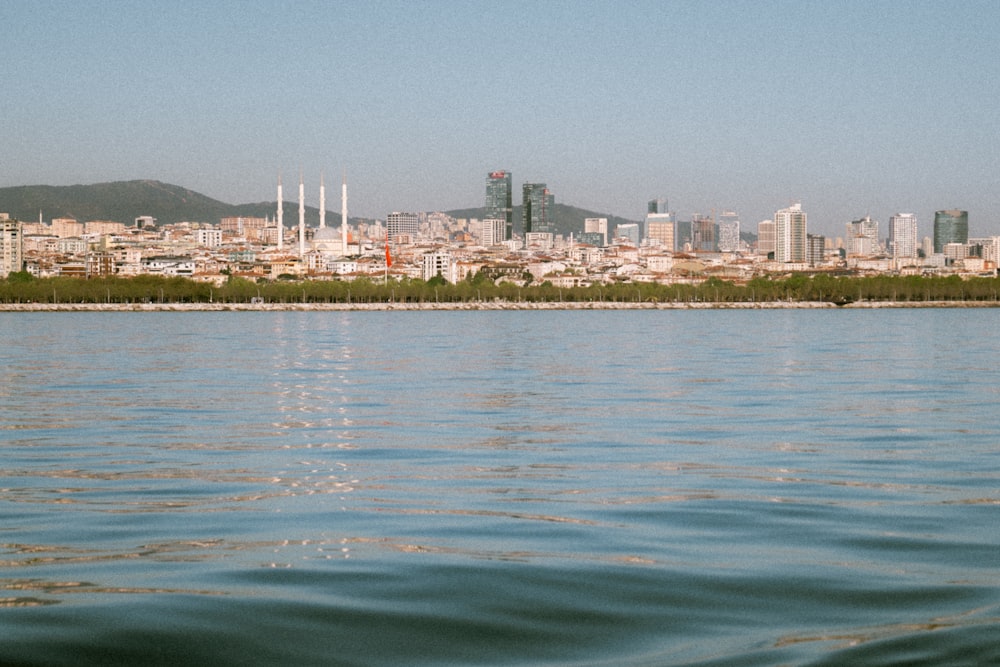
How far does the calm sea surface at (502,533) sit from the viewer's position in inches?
178

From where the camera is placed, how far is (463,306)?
15075 cm

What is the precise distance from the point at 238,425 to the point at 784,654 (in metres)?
9.54

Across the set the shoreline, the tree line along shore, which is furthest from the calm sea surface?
the tree line along shore

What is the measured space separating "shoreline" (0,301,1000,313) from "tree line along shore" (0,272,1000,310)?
6.6 inches

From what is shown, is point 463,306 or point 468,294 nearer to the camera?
point 463,306

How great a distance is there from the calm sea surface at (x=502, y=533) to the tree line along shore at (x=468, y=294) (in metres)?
131

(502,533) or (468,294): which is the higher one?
(502,533)

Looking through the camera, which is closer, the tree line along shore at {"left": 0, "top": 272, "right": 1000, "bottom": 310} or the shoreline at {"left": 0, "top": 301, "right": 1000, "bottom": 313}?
the shoreline at {"left": 0, "top": 301, "right": 1000, "bottom": 313}

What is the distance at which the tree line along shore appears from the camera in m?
146

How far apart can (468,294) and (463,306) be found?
6.33m

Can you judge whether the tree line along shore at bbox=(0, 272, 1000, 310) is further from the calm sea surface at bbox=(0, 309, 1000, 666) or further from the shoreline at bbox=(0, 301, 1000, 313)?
the calm sea surface at bbox=(0, 309, 1000, 666)

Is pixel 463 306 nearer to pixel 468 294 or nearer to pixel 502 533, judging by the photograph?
pixel 468 294

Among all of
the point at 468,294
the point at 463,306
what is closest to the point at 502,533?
the point at 463,306

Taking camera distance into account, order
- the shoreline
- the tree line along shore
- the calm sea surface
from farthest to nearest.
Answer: the tree line along shore → the shoreline → the calm sea surface
